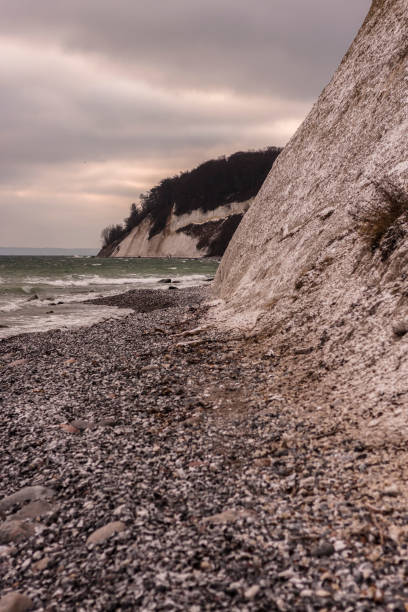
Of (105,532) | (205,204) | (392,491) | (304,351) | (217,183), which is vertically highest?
(217,183)

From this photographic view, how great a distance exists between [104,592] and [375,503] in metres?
2.74

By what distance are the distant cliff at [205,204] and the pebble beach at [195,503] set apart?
8475 centimetres

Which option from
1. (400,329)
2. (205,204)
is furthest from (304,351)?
(205,204)

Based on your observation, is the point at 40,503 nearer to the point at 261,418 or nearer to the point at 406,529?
the point at 261,418

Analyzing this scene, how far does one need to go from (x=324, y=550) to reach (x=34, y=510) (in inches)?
127

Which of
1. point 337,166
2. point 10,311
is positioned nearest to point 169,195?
point 10,311

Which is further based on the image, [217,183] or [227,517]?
[217,183]

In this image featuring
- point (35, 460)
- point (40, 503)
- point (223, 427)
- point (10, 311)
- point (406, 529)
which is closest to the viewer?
point (406, 529)

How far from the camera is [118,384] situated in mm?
8531

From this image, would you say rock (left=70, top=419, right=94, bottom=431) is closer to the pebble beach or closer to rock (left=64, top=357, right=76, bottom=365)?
the pebble beach

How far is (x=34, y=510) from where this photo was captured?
4457 millimetres

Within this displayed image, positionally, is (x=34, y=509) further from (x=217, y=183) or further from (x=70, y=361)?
(x=217, y=183)

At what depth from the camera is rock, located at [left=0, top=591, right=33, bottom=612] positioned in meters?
3.17

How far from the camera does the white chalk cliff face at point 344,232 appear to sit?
7.13 metres
